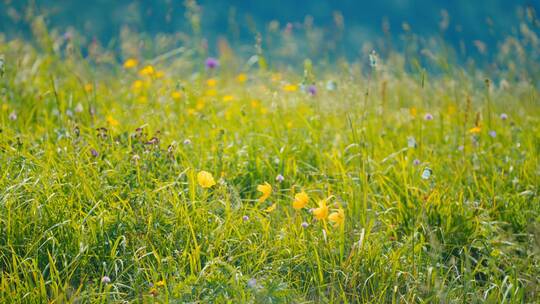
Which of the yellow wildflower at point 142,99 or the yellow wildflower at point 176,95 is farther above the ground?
the yellow wildflower at point 176,95

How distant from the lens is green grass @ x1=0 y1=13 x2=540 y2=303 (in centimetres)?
225

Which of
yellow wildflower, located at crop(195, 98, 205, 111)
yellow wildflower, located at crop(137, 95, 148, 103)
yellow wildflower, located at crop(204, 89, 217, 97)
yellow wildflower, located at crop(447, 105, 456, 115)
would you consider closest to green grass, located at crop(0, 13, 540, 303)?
yellow wildflower, located at crop(195, 98, 205, 111)

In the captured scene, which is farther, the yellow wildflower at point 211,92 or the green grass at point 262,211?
the yellow wildflower at point 211,92

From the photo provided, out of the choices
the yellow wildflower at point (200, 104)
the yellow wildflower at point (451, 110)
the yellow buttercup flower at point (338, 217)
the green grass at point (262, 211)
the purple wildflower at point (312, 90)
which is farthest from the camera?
the yellow wildflower at point (451, 110)

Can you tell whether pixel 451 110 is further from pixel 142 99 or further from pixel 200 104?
pixel 142 99

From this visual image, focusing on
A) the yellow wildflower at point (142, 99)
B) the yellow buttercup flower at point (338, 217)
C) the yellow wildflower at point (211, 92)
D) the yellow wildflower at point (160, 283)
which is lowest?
the yellow wildflower at point (211, 92)

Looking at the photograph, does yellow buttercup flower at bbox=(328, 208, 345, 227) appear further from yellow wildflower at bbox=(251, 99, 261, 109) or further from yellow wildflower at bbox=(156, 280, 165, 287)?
yellow wildflower at bbox=(251, 99, 261, 109)

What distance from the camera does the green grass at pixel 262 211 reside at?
225 cm

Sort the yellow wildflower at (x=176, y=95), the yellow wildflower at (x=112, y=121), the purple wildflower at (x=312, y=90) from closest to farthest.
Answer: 1. the yellow wildflower at (x=112, y=121)
2. the purple wildflower at (x=312, y=90)
3. the yellow wildflower at (x=176, y=95)

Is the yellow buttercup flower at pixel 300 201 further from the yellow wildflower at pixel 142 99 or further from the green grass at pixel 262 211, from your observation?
the yellow wildflower at pixel 142 99

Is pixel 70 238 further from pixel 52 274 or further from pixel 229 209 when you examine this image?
pixel 229 209

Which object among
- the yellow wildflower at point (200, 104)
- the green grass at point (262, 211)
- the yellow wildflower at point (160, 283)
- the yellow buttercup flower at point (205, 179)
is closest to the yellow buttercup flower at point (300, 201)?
the green grass at point (262, 211)

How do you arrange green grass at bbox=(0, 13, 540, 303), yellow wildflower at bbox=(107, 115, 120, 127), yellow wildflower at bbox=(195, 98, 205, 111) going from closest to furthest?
green grass at bbox=(0, 13, 540, 303)
yellow wildflower at bbox=(107, 115, 120, 127)
yellow wildflower at bbox=(195, 98, 205, 111)

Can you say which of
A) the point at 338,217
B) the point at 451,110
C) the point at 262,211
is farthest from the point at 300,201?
the point at 451,110
